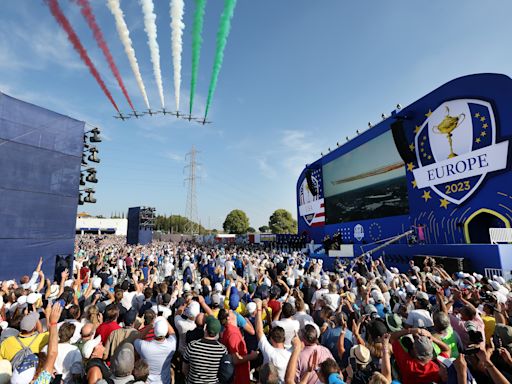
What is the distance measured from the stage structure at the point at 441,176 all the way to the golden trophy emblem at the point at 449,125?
0.05 meters

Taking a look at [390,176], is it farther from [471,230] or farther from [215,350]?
[215,350]

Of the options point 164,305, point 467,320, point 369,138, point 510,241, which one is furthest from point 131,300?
point 369,138

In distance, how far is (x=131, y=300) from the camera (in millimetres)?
A: 5254

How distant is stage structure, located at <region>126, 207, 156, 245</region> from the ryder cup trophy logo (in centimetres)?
2920

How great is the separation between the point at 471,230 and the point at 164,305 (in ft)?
51.6

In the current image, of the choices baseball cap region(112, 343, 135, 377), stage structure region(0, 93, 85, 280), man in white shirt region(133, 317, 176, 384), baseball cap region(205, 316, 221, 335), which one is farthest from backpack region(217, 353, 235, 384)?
stage structure region(0, 93, 85, 280)

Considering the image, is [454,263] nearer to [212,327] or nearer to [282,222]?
[212,327]

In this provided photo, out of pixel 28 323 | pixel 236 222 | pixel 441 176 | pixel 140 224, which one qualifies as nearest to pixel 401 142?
pixel 441 176

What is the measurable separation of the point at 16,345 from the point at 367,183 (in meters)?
22.8

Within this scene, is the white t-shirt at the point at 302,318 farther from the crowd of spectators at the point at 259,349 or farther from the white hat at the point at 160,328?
the white hat at the point at 160,328

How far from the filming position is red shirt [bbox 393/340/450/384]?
8.02 feet

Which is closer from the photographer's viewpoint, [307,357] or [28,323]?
[307,357]

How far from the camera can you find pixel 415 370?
249 cm

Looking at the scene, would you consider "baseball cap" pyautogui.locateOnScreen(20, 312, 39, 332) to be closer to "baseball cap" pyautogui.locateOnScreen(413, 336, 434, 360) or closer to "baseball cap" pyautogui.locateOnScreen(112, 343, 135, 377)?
"baseball cap" pyautogui.locateOnScreen(112, 343, 135, 377)
